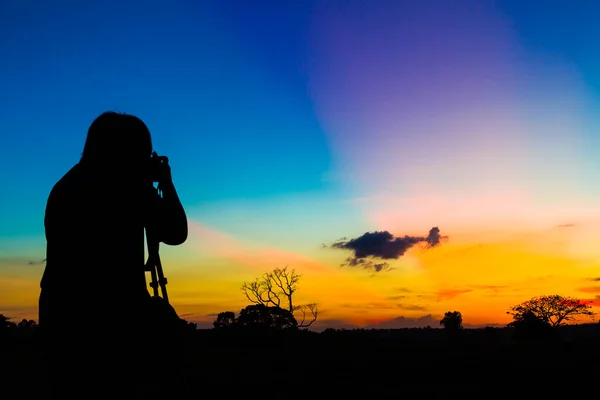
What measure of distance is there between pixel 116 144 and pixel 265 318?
59.5 metres

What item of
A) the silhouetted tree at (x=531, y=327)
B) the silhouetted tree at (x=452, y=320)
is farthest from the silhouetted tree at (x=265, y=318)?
the silhouetted tree at (x=452, y=320)

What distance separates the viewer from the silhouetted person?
9.52 feet

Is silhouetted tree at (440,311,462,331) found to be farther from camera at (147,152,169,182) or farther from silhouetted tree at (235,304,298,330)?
camera at (147,152,169,182)

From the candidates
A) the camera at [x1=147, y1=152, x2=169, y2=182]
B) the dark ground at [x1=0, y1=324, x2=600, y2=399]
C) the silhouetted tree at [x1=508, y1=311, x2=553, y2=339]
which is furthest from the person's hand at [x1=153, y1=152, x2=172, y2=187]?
A: the silhouetted tree at [x1=508, y1=311, x2=553, y2=339]

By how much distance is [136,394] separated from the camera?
121 inches

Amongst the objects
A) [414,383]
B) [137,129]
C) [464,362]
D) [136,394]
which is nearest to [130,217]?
[137,129]

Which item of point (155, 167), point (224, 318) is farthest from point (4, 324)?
point (155, 167)

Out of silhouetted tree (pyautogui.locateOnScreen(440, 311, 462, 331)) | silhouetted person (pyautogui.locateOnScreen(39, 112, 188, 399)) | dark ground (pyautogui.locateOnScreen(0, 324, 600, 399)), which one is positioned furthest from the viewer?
silhouetted tree (pyautogui.locateOnScreen(440, 311, 462, 331))

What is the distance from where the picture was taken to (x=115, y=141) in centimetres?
341

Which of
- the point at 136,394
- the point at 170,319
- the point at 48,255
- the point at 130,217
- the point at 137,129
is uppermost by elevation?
the point at 137,129

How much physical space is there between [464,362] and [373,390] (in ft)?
29.0

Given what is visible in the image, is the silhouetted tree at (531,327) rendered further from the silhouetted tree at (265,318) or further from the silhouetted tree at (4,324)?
the silhouetted tree at (4,324)

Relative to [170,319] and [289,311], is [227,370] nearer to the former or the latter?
[170,319]

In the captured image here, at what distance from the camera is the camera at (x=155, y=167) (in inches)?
138
